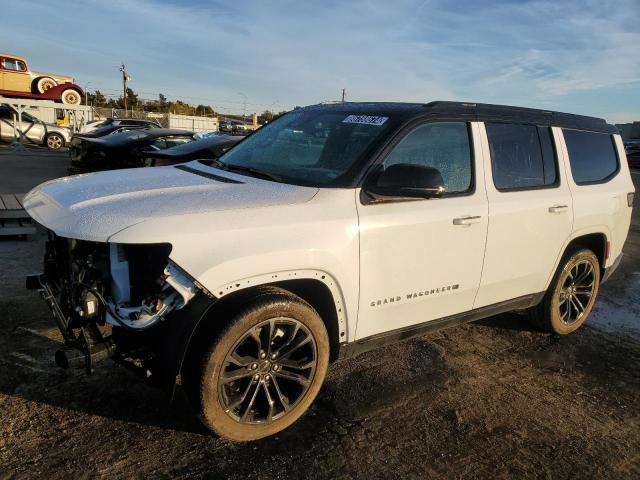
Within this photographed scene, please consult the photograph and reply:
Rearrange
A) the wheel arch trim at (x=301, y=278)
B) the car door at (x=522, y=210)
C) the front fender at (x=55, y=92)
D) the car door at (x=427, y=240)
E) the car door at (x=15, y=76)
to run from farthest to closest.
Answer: the front fender at (x=55, y=92)
the car door at (x=15, y=76)
the car door at (x=522, y=210)
the car door at (x=427, y=240)
the wheel arch trim at (x=301, y=278)

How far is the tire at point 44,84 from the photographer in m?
25.0

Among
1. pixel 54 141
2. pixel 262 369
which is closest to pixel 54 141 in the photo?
pixel 54 141

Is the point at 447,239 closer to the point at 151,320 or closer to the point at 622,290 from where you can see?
the point at 151,320

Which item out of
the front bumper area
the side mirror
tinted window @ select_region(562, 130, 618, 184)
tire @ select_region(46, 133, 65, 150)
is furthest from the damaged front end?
tire @ select_region(46, 133, 65, 150)

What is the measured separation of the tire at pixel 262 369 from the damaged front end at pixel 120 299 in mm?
293

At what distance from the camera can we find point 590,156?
4500 millimetres

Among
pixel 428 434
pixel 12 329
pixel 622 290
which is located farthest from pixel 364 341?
pixel 622 290

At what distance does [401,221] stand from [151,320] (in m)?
1.53

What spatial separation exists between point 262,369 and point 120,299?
2.75 feet

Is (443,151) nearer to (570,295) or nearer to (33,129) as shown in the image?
(570,295)

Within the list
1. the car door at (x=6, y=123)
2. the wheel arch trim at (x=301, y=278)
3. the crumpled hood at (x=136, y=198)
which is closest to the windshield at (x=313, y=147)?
the crumpled hood at (x=136, y=198)

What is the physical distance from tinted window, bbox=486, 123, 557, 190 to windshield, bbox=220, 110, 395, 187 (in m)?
0.95

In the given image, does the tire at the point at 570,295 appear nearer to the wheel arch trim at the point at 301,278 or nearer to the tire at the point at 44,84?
the wheel arch trim at the point at 301,278

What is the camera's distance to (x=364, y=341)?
123 inches
